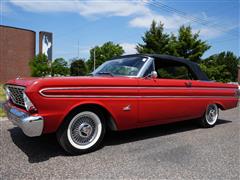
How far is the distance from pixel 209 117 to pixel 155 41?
62.5ft

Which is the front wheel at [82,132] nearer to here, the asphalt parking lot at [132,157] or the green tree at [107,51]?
the asphalt parking lot at [132,157]

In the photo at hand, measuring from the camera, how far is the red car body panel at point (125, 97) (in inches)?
131

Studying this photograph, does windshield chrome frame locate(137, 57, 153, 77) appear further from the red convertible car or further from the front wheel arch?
the front wheel arch

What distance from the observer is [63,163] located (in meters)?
3.35

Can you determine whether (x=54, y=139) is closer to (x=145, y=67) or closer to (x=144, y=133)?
(x=144, y=133)

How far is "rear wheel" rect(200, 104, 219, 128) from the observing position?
5.78 meters

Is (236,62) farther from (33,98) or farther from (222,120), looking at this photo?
(33,98)

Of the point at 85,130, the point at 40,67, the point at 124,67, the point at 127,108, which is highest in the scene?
the point at 40,67

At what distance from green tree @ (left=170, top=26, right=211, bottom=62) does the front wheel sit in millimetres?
21136

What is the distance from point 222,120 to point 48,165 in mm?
5473

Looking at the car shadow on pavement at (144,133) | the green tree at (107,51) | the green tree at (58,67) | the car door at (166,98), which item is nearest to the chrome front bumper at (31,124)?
the car shadow on pavement at (144,133)

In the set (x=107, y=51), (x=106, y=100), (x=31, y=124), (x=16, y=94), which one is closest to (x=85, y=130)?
(x=106, y=100)

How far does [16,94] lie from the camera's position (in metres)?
3.81

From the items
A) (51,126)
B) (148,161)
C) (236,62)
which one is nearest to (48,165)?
(51,126)
